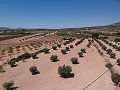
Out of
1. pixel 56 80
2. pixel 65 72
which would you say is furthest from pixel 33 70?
pixel 56 80

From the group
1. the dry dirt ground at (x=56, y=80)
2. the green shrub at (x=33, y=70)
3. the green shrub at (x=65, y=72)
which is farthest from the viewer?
the green shrub at (x=33, y=70)

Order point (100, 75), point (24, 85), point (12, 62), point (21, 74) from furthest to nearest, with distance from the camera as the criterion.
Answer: point (12, 62) → point (21, 74) → point (100, 75) → point (24, 85)

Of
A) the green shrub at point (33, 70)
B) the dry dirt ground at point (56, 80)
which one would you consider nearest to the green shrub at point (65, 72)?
the dry dirt ground at point (56, 80)

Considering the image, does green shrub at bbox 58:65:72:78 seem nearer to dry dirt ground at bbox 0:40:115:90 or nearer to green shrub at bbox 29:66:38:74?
dry dirt ground at bbox 0:40:115:90

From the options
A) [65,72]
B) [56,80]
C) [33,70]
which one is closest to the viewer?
[56,80]

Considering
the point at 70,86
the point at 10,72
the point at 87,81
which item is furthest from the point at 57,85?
the point at 10,72

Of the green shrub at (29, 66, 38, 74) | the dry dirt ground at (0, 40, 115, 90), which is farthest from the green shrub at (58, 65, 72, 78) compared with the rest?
the green shrub at (29, 66, 38, 74)

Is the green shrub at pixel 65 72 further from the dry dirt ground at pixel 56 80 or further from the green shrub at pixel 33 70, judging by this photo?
the green shrub at pixel 33 70

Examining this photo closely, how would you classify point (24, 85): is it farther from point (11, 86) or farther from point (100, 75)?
point (100, 75)

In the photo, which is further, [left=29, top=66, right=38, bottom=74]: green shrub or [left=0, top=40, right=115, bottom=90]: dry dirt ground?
[left=29, top=66, right=38, bottom=74]: green shrub

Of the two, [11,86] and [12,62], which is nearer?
[11,86]

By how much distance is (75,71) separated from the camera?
95.9ft

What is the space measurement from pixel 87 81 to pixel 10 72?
37.3ft

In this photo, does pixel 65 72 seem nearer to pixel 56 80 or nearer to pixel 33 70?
pixel 56 80
